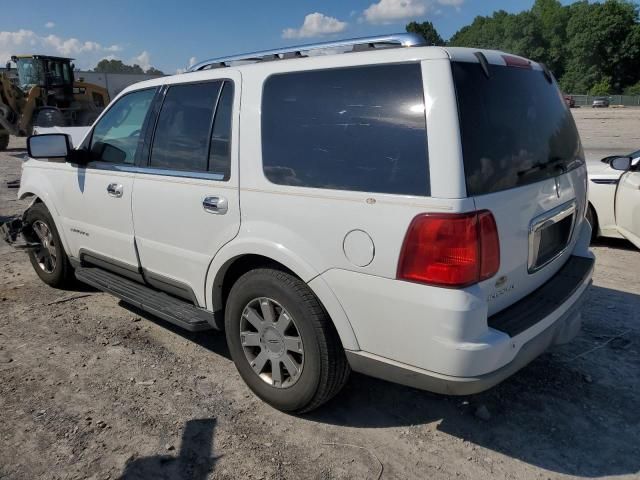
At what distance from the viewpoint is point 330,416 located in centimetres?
317

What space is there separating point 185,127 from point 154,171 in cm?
40

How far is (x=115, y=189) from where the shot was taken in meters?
4.00

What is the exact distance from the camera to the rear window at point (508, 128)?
241cm

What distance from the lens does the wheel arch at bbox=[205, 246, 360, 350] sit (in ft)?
8.91

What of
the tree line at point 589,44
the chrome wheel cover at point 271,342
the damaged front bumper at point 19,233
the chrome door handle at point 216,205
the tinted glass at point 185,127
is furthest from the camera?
the tree line at point 589,44

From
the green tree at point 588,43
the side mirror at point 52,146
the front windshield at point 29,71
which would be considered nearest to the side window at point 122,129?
the side mirror at point 52,146

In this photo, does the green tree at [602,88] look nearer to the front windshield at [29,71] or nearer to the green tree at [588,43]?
the green tree at [588,43]

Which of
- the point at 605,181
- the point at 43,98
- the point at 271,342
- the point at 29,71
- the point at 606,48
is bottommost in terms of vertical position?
the point at 271,342

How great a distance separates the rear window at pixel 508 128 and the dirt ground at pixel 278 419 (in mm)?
1374

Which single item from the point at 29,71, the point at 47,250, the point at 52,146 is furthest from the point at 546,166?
the point at 29,71

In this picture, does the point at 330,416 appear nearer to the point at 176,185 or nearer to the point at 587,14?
the point at 176,185

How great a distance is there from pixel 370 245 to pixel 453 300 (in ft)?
1.49

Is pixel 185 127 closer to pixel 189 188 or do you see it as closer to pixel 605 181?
pixel 189 188

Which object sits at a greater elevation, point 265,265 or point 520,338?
point 265,265
